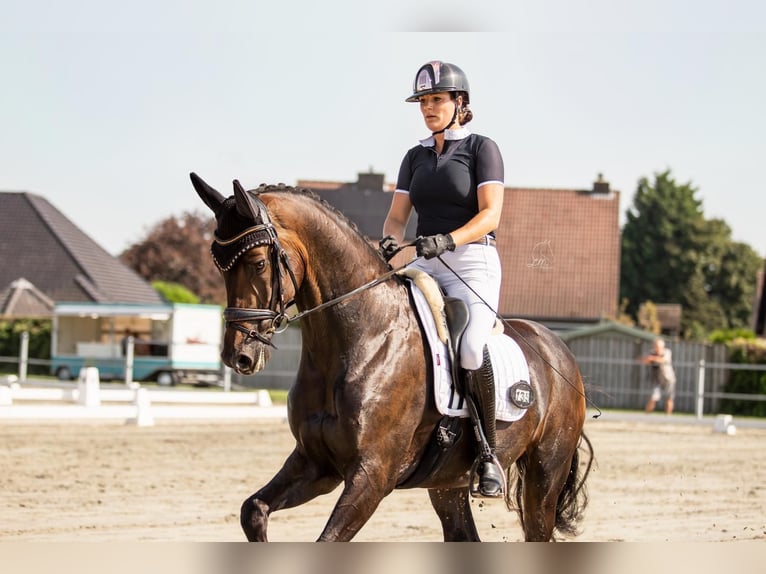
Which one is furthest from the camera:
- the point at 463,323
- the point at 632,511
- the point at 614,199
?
the point at 614,199

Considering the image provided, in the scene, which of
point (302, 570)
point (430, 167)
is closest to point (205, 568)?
point (302, 570)

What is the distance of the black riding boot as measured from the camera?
479 cm

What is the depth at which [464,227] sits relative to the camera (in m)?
4.80

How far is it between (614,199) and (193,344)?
1662 cm

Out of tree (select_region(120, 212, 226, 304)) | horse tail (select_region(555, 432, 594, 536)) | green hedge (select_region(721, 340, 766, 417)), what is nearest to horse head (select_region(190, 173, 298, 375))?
horse tail (select_region(555, 432, 594, 536))

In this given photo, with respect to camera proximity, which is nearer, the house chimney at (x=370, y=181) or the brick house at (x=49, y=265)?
the house chimney at (x=370, y=181)

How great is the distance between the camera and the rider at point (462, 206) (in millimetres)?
4840

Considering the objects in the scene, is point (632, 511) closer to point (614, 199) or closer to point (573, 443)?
point (573, 443)

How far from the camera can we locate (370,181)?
25500 millimetres

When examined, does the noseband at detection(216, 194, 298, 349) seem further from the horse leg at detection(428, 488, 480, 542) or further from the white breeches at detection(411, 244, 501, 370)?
the horse leg at detection(428, 488, 480, 542)

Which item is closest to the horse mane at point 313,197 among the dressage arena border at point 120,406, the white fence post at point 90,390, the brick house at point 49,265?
the dressage arena border at point 120,406

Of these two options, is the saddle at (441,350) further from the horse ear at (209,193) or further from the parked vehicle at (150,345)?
the parked vehicle at (150,345)

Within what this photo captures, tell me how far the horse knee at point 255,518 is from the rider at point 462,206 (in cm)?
103

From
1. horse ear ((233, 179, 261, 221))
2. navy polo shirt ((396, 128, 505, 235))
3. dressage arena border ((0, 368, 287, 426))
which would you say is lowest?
dressage arena border ((0, 368, 287, 426))
